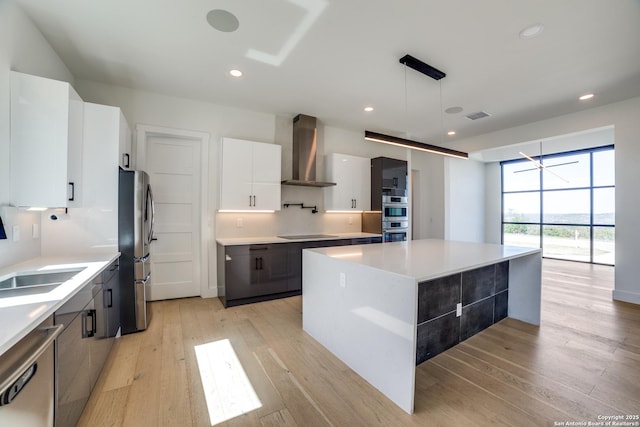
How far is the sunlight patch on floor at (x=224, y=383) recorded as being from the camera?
5.60 feet

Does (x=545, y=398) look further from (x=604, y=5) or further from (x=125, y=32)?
(x=125, y=32)

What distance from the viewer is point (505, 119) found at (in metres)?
4.60

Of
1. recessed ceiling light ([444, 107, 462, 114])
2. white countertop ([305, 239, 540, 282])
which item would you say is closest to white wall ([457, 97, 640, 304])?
recessed ceiling light ([444, 107, 462, 114])

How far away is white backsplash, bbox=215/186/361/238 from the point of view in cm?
409

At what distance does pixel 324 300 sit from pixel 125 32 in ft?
9.93

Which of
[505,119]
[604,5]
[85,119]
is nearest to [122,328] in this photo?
[85,119]

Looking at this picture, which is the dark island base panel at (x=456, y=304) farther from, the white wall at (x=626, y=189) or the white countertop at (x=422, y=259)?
the white wall at (x=626, y=189)

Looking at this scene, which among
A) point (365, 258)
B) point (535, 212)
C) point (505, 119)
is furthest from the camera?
point (535, 212)

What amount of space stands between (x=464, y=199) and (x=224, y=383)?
287 inches

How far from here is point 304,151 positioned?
4359 mm

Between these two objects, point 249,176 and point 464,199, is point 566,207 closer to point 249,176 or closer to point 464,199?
point 464,199

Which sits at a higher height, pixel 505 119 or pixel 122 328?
pixel 505 119

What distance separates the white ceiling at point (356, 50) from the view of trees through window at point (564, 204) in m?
3.65

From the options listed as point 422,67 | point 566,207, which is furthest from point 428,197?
point 422,67
